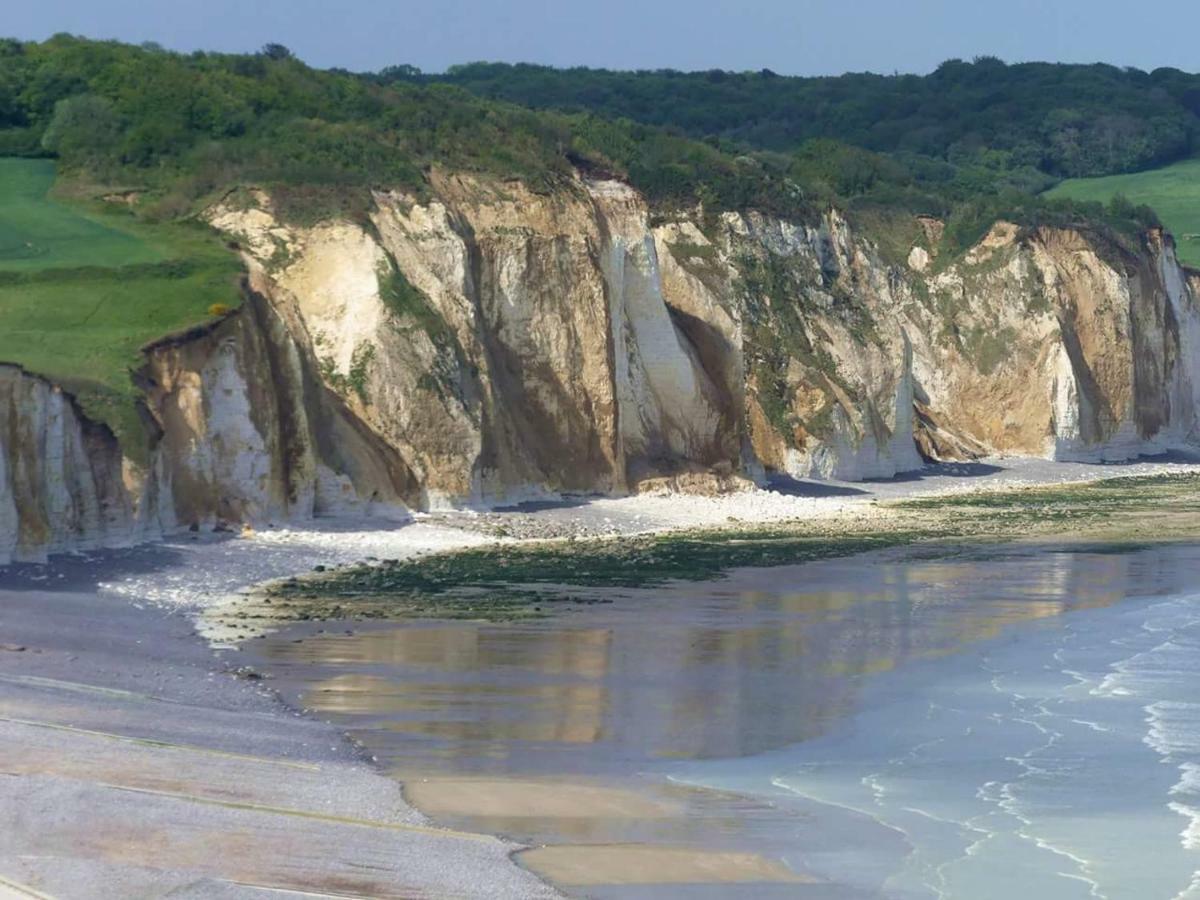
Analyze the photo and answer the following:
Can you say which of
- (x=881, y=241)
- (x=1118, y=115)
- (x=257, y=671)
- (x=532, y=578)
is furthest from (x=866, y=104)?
(x=257, y=671)

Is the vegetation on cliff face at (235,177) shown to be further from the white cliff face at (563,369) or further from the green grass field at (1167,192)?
the green grass field at (1167,192)

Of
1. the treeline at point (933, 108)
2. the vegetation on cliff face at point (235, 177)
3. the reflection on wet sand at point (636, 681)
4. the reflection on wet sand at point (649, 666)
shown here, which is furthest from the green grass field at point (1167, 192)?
the reflection on wet sand at point (636, 681)

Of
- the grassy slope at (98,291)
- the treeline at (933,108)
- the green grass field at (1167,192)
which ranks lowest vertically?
the grassy slope at (98,291)

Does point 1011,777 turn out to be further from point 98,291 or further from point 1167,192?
point 1167,192

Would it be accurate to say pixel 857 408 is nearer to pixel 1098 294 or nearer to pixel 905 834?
pixel 1098 294

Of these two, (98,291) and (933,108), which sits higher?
(933,108)

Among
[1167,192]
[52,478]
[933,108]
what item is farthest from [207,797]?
[933,108]

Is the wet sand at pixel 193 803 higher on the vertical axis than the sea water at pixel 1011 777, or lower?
higher
